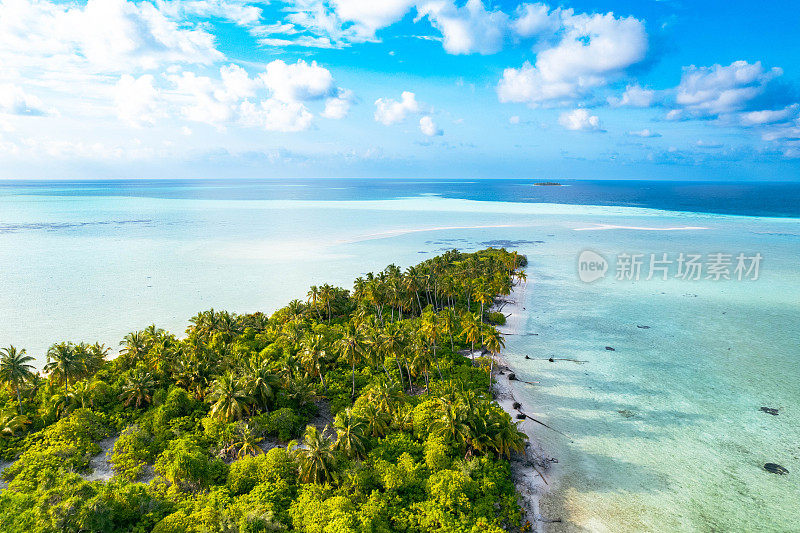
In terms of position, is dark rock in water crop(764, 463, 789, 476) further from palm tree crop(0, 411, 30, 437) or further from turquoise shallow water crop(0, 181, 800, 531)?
palm tree crop(0, 411, 30, 437)

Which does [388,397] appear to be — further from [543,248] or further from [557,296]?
[543,248]

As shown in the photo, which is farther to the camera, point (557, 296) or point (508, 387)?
point (557, 296)

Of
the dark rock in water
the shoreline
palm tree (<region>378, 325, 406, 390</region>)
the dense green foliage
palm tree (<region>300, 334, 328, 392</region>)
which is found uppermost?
palm tree (<region>378, 325, 406, 390</region>)

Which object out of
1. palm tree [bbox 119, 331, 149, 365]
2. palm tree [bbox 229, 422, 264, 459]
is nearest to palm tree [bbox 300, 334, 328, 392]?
palm tree [bbox 229, 422, 264, 459]

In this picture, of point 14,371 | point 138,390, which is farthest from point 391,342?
point 14,371

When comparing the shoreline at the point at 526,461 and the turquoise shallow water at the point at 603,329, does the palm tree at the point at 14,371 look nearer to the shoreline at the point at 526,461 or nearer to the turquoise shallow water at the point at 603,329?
the turquoise shallow water at the point at 603,329

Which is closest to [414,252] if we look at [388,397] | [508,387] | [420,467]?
[508,387]

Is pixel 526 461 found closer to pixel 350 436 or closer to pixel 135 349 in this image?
pixel 350 436
